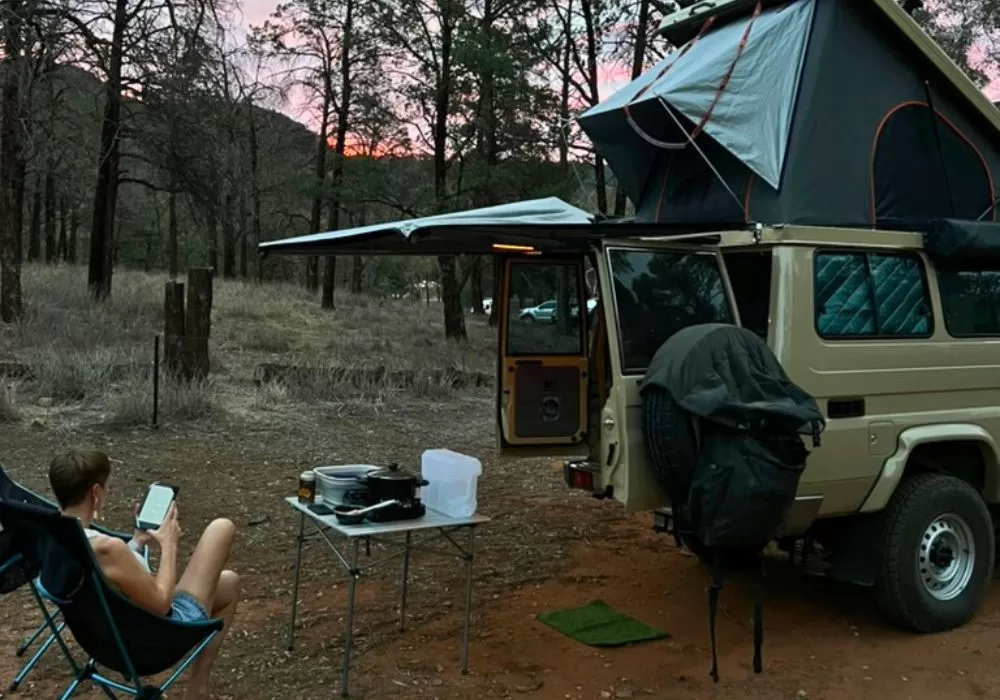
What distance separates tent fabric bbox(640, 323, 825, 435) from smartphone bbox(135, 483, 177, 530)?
2050 mm

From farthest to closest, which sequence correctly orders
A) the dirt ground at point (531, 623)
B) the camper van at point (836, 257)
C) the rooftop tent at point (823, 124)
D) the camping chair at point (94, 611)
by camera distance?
the rooftop tent at point (823, 124)
the camper van at point (836, 257)
the dirt ground at point (531, 623)
the camping chair at point (94, 611)

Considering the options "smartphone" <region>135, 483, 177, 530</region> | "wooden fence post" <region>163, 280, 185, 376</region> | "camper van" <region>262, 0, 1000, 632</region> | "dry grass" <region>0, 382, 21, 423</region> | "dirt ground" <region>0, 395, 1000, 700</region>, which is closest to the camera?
"smartphone" <region>135, 483, 177, 530</region>

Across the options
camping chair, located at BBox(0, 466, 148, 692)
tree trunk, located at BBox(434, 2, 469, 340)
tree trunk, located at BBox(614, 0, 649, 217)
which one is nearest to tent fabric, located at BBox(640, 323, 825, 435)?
camping chair, located at BBox(0, 466, 148, 692)

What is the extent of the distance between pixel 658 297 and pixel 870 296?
1.15 metres

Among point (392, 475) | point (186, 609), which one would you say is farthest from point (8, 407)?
point (186, 609)

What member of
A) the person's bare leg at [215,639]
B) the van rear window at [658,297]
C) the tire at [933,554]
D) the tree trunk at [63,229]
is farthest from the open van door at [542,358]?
the tree trunk at [63,229]

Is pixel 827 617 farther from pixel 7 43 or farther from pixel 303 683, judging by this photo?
pixel 7 43

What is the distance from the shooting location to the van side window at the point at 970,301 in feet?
16.1

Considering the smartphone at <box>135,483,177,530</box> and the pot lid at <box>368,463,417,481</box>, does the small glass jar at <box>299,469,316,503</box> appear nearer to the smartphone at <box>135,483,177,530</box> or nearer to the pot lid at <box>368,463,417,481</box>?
the pot lid at <box>368,463,417,481</box>

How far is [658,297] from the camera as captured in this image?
4414 millimetres

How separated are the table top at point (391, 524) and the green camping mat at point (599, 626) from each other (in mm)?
952

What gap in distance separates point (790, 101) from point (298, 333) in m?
14.4

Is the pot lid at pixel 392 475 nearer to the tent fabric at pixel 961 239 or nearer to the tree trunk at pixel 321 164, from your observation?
the tent fabric at pixel 961 239

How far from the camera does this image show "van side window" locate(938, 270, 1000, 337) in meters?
4.89
